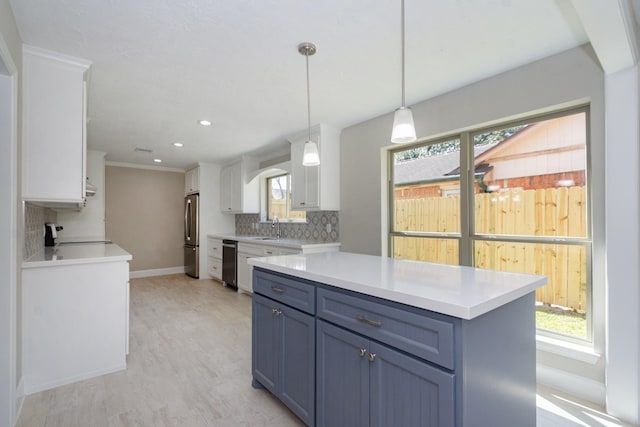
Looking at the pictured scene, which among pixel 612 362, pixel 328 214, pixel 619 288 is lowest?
pixel 612 362

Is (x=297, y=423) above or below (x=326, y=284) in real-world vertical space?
below

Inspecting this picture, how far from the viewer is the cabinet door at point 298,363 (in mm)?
1641

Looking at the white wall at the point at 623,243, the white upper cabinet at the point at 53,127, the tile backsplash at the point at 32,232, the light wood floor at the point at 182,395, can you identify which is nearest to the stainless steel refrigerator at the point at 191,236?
the tile backsplash at the point at 32,232

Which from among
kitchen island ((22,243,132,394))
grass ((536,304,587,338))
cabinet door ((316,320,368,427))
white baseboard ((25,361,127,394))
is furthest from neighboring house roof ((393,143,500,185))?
white baseboard ((25,361,127,394))

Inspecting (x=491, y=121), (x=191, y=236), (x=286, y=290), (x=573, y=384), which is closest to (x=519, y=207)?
(x=491, y=121)

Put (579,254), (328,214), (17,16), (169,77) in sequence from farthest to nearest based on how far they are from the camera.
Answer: (328,214) → (169,77) → (579,254) → (17,16)

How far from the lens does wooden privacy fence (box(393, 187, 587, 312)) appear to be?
2254 millimetres

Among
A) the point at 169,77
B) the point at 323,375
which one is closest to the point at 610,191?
the point at 323,375

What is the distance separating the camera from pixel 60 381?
7.34 feet

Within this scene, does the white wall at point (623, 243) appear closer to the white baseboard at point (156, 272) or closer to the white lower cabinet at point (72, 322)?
the white lower cabinet at point (72, 322)

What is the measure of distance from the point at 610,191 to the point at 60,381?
385 cm

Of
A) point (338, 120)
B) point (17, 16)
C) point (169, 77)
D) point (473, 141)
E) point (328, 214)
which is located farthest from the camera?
point (328, 214)

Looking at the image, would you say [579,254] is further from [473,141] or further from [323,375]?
[323,375]

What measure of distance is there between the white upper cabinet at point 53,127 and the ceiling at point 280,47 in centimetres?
13
